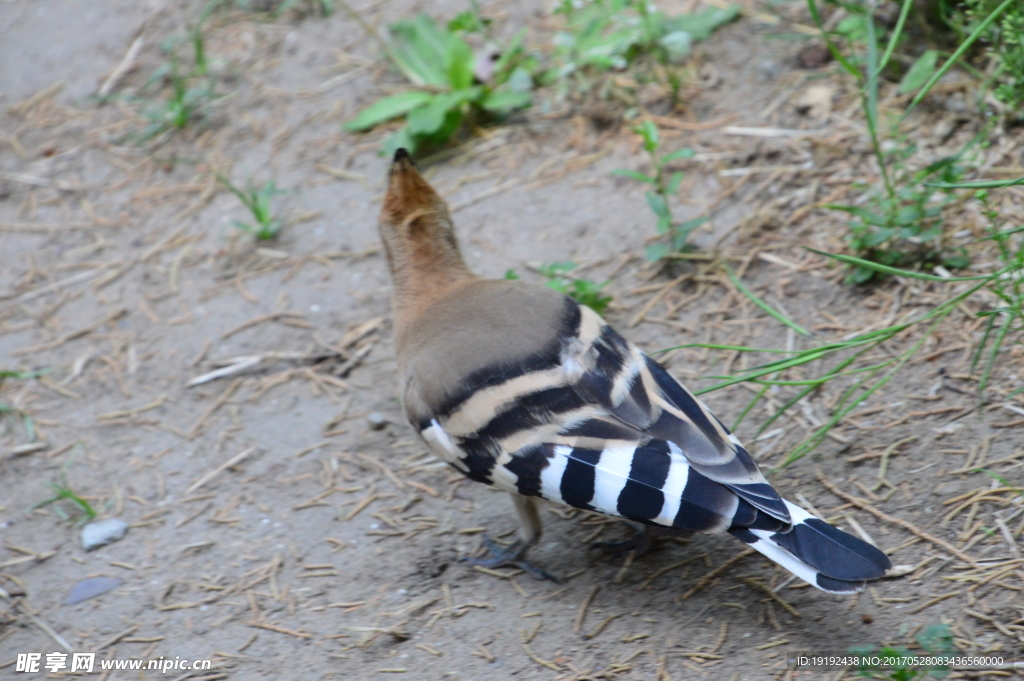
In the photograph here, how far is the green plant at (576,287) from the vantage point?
3.78 m

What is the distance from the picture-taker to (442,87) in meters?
5.08

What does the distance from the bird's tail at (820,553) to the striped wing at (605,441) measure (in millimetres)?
46

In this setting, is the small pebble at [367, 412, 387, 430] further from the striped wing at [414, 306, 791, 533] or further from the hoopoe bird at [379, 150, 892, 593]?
the striped wing at [414, 306, 791, 533]

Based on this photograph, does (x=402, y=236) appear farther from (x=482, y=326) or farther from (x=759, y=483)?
(x=759, y=483)

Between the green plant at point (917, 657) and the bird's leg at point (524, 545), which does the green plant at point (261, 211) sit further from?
the green plant at point (917, 657)

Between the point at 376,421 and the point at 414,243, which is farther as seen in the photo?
the point at 376,421

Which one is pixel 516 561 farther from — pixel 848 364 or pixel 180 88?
pixel 180 88

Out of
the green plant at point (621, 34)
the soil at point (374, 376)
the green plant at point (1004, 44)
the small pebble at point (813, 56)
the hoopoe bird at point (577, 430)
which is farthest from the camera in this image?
the green plant at point (621, 34)

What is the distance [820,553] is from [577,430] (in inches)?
30.8

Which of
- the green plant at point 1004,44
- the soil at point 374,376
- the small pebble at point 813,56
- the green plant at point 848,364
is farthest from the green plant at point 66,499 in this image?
the small pebble at point 813,56

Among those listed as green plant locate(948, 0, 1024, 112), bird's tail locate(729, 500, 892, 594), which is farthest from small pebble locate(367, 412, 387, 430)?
green plant locate(948, 0, 1024, 112)

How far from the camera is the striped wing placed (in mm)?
2621

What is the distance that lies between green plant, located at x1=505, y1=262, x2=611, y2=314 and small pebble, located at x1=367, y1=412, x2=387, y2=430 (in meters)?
0.78

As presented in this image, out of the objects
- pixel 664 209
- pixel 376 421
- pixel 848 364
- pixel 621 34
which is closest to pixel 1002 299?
pixel 848 364
